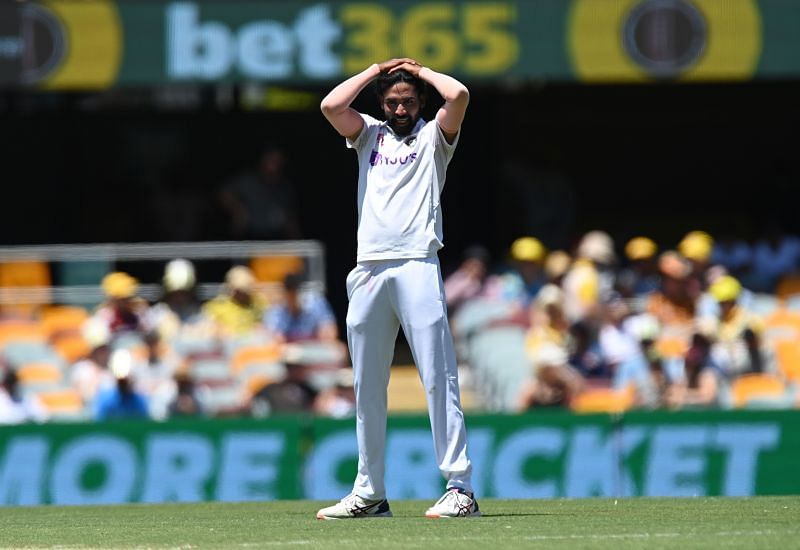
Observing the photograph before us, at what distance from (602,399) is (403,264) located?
17.8ft

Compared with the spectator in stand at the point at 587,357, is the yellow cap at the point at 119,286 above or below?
above

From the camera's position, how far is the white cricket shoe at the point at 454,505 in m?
7.37

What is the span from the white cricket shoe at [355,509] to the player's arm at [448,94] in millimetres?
1645

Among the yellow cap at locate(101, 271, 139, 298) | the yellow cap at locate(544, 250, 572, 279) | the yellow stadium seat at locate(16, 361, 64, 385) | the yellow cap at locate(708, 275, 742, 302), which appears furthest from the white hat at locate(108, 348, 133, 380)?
the yellow cap at locate(708, 275, 742, 302)

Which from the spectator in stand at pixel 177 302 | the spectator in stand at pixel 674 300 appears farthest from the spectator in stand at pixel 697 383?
the spectator in stand at pixel 177 302

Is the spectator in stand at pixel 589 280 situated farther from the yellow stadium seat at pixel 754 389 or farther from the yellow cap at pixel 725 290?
the yellow stadium seat at pixel 754 389

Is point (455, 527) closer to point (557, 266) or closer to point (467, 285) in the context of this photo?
point (557, 266)

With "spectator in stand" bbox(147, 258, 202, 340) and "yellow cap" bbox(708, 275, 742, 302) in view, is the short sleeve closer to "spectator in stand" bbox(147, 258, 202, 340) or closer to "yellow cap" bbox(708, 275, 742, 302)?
"yellow cap" bbox(708, 275, 742, 302)

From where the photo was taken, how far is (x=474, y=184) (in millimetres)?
19547

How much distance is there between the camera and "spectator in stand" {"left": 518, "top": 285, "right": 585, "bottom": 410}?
12.5m

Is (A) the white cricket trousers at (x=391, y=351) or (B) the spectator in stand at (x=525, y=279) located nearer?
(A) the white cricket trousers at (x=391, y=351)

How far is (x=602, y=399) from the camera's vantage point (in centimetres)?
1251

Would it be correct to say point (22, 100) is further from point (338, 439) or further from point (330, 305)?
point (338, 439)

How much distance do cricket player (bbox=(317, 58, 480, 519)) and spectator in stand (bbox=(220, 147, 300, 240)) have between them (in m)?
9.64
